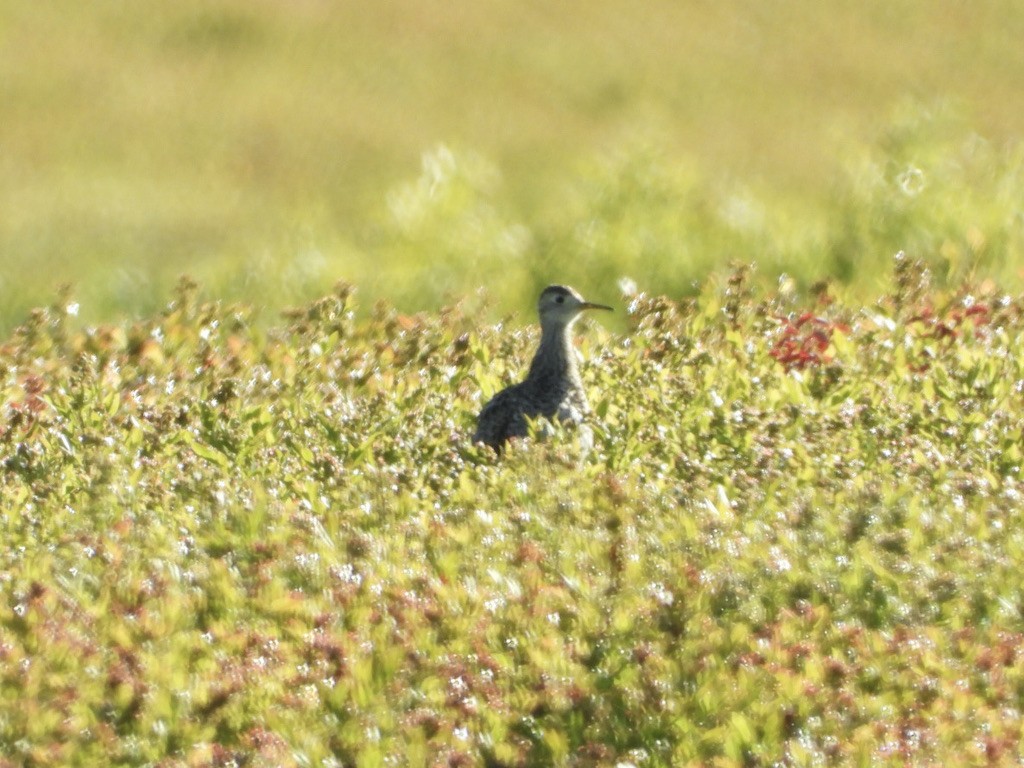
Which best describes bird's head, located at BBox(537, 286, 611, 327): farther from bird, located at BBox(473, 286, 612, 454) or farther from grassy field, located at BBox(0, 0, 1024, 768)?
grassy field, located at BBox(0, 0, 1024, 768)

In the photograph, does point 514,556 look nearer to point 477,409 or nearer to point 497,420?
point 497,420

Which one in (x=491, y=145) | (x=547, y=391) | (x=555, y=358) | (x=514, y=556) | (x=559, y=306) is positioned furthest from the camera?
(x=491, y=145)

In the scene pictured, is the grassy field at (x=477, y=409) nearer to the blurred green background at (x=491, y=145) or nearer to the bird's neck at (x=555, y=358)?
the blurred green background at (x=491, y=145)

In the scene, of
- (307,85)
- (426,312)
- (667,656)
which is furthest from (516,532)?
(307,85)

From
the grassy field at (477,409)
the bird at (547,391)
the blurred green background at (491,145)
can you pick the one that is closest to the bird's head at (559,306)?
the bird at (547,391)

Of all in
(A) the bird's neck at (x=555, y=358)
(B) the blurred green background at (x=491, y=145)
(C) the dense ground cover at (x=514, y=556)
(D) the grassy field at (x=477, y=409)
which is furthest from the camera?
(B) the blurred green background at (x=491, y=145)

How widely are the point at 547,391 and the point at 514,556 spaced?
198cm

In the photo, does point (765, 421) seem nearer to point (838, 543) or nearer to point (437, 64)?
point (838, 543)

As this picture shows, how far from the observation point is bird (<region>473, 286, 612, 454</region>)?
31.9ft

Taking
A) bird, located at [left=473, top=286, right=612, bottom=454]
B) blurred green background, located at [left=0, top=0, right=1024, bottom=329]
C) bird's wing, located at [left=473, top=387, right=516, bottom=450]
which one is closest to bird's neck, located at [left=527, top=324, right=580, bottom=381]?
bird, located at [left=473, top=286, right=612, bottom=454]

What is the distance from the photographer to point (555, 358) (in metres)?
10.1

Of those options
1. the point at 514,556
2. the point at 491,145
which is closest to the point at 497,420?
the point at 514,556

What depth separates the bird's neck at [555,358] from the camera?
10.0m

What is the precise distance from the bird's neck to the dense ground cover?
0.32m
